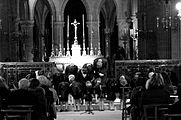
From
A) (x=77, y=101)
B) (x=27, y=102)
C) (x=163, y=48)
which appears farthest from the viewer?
(x=163, y=48)

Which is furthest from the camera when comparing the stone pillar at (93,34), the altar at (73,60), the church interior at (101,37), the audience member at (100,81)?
the stone pillar at (93,34)

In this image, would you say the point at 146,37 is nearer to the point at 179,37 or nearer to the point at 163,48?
the point at 163,48

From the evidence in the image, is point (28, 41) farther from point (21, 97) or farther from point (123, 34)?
point (21, 97)

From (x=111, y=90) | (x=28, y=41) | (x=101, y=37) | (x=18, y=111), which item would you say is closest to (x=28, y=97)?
(x=18, y=111)

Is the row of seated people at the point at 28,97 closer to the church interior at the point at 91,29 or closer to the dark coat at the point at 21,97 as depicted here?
the dark coat at the point at 21,97

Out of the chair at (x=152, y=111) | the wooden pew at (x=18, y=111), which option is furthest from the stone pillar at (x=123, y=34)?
the wooden pew at (x=18, y=111)

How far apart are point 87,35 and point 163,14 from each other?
59.0ft

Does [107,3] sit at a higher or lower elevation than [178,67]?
higher

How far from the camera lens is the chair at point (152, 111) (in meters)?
9.09

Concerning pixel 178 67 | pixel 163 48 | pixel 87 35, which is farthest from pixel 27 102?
pixel 87 35

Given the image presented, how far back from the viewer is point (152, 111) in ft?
30.8

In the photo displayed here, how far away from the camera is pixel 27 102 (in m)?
9.39

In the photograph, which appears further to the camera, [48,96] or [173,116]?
[48,96]

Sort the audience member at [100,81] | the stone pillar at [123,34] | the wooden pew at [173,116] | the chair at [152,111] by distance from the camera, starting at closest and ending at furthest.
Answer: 1. the wooden pew at [173,116]
2. the chair at [152,111]
3. the audience member at [100,81]
4. the stone pillar at [123,34]
